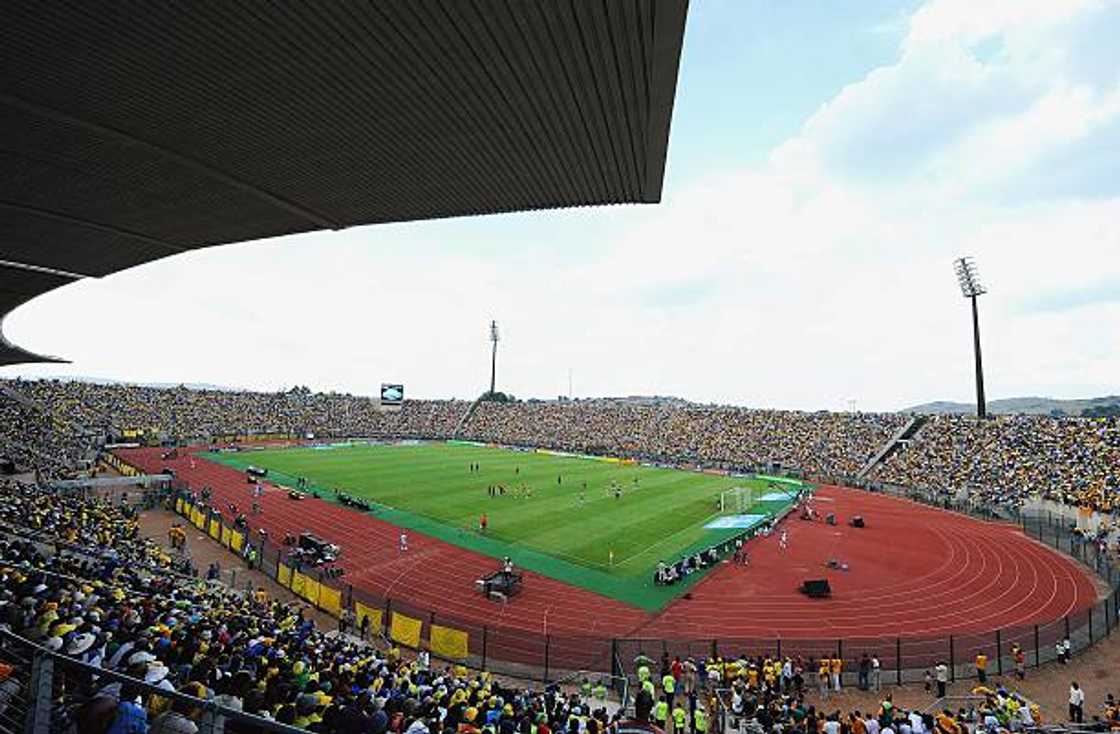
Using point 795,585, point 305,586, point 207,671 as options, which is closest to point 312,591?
point 305,586

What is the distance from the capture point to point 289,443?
72.8 meters

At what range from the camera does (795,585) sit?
81.1 ft

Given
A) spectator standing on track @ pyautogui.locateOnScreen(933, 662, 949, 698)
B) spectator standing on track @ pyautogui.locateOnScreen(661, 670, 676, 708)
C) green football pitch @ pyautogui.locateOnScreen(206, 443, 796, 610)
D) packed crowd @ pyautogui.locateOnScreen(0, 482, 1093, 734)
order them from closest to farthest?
1. packed crowd @ pyautogui.locateOnScreen(0, 482, 1093, 734)
2. spectator standing on track @ pyautogui.locateOnScreen(661, 670, 676, 708)
3. spectator standing on track @ pyautogui.locateOnScreen(933, 662, 949, 698)
4. green football pitch @ pyautogui.locateOnScreen(206, 443, 796, 610)

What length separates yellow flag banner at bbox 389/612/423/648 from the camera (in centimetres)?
1765

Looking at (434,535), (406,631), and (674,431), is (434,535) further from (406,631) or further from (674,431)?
(674,431)

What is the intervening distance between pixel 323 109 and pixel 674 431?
65248 mm

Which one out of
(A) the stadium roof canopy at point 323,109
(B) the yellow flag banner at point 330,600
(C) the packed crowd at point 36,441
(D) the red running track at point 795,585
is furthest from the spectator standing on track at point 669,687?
(C) the packed crowd at point 36,441

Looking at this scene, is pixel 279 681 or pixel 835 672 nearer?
pixel 279 681

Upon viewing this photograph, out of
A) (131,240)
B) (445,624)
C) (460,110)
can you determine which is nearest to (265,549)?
(445,624)

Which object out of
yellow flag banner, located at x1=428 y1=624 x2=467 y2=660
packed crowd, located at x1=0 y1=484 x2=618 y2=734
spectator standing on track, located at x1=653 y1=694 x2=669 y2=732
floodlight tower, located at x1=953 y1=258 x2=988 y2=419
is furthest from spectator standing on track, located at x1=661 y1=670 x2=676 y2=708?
floodlight tower, located at x1=953 y1=258 x2=988 y2=419

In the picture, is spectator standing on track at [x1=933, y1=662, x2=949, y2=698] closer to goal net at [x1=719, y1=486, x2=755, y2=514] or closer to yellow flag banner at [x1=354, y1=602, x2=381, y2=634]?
yellow flag banner at [x1=354, y1=602, x2=381, y2=634]

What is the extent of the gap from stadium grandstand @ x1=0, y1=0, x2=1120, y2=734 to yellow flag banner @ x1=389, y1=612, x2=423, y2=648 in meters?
0.07

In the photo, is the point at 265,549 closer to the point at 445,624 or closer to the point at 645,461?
the point at 445,624

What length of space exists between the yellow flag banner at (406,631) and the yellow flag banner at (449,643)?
593 millimetres
